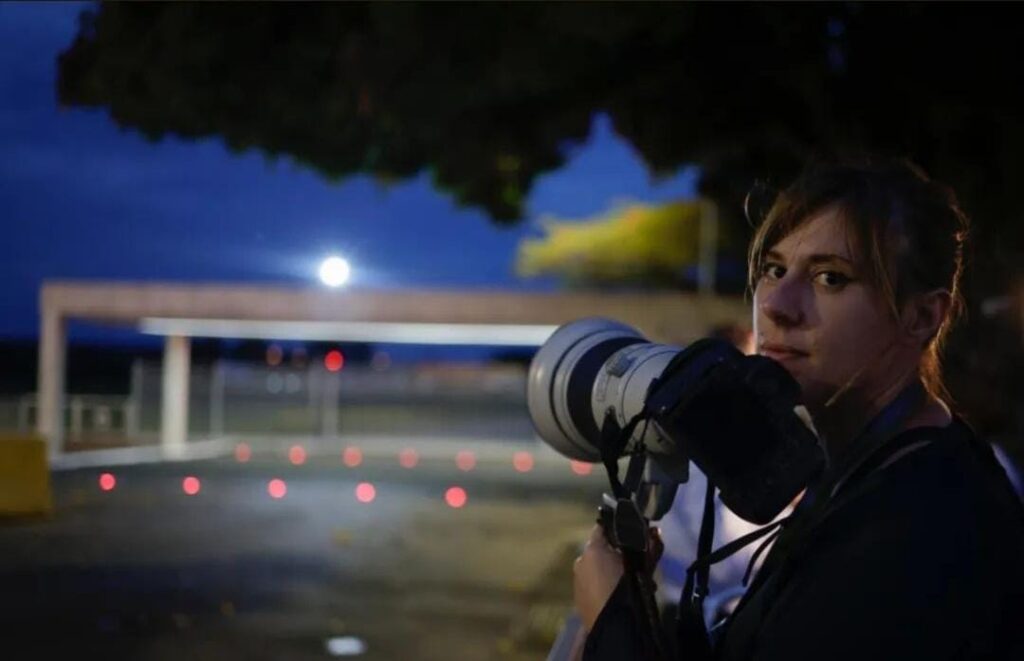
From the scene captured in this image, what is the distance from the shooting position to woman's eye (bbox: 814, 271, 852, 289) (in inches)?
57.2

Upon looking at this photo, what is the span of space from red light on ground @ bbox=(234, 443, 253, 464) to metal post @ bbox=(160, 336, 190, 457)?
1.06 m

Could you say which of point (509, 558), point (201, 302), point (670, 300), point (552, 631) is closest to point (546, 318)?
point (670, 300)

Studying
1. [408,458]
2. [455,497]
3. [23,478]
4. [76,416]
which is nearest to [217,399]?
[76,416]

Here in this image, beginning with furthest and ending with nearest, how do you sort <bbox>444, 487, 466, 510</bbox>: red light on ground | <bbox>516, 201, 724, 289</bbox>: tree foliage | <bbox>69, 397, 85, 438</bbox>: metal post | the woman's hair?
1. <bbox>516, 201, 724, 289</bbox>: tree foliage
2. <bbox>69, 397, 85, 438</bbox>: metal post
3. <bbox>444, 487, 466, 510</bbox>: red light on ground
4. the woman's hair

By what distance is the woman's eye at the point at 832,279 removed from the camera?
145cm

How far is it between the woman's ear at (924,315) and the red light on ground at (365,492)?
14.7 meters

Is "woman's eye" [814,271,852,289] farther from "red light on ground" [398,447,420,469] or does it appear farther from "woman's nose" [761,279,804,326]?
"red light on ground" [398,447,420,469]

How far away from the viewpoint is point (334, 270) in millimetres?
19812

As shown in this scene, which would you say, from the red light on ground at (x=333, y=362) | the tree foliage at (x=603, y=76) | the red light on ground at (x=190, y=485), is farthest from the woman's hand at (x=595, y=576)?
the red light on ground at (x=333, y=362)

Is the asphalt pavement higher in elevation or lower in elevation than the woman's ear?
lower

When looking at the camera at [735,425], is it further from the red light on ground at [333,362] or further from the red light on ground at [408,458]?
the red light on ground at [333,362]

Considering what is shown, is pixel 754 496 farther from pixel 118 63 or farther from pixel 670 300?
pixel 670 300

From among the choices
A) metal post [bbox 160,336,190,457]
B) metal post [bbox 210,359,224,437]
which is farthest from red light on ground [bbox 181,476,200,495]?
metal post [bbox 210,359,224,437]

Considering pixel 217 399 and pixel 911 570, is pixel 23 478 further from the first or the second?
pixel 217 399
